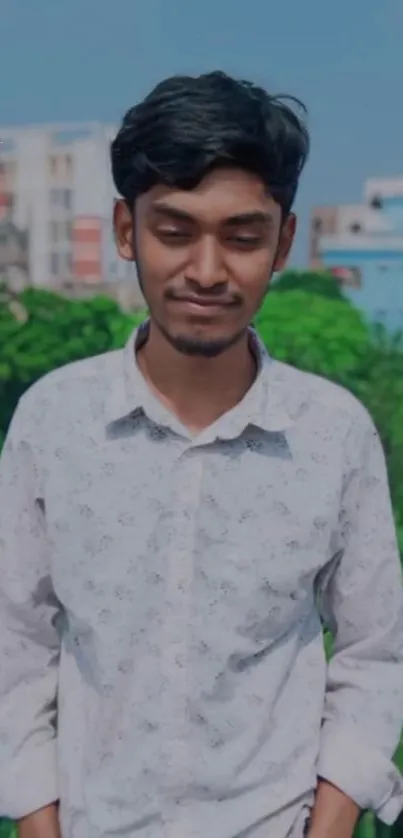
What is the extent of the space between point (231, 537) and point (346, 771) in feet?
0.65

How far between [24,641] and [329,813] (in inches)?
10.3

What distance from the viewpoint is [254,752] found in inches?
34.5

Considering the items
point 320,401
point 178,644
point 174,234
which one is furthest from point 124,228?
point 178,644

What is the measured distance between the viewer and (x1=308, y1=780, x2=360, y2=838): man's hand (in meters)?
0.90

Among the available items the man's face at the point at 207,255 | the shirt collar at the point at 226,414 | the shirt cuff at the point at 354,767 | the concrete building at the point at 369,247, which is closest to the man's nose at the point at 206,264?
the man's face at the point at 207,255

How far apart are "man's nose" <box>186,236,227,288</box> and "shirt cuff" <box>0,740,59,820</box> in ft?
1.24

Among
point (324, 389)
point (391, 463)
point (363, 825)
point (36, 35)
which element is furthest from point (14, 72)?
point (363, 825)

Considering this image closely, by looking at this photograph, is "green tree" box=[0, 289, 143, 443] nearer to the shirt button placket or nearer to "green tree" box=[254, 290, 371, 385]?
"green tree" box=[254, 290, 371, 385]

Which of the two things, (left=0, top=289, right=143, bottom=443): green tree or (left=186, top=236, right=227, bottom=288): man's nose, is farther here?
(left=0, top=289, right=143, bottom=443): green tree

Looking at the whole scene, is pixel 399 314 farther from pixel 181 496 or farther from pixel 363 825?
pixel 181 496

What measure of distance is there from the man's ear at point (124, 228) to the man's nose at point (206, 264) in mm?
66

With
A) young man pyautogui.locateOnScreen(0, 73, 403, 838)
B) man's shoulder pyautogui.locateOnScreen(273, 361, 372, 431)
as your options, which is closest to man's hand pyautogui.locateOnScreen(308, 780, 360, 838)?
young man pyautogui.locateOnScreen(0, 73, 403, 838)

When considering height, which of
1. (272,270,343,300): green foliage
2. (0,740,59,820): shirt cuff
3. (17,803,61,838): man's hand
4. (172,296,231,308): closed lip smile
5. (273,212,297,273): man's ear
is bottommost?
(272,270,343,300): green foliage

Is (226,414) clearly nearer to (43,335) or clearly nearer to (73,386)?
(73,386)
